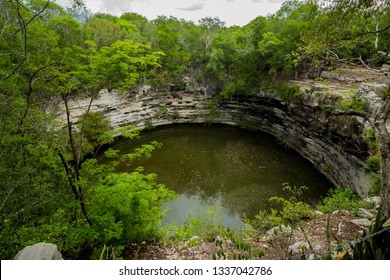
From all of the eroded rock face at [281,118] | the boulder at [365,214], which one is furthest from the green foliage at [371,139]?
the boulder at [365,214]

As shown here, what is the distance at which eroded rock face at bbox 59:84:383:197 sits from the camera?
40.4ft

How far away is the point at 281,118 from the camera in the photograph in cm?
1912

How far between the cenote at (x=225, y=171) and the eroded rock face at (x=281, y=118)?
0.98m

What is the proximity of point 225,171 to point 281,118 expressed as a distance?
23.4 feet

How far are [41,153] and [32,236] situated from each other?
1989 mm

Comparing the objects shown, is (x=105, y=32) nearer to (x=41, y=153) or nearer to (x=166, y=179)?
(x=166, y=179)

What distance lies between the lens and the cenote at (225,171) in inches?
480

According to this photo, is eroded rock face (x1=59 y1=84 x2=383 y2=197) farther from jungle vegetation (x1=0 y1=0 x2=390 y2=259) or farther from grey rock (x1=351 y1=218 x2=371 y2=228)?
grey rock (x1=351 y1=218 x2=371 y2=228)

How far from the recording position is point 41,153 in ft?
19.2

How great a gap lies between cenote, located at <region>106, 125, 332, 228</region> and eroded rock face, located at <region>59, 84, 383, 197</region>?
0.98 m

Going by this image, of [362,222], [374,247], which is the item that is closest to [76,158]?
[374,247]

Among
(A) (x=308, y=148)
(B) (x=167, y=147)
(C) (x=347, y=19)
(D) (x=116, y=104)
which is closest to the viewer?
(C) (x=347, y=19)
